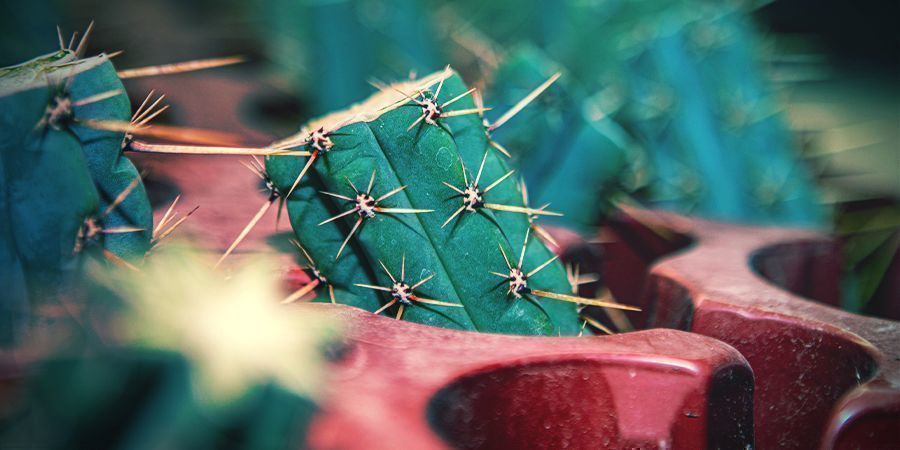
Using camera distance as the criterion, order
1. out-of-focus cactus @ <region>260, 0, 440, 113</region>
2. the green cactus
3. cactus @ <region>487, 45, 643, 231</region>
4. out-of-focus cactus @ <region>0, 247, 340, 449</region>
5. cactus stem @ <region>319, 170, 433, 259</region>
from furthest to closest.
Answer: out-of-focus cactus @ <region>260, 0, 440, 113</region>, cactus @ <region>487, 45, 643, 231</region>, cactus stem @ <region>319, 170, 433, 259</region>, the green cactus, out-of-focus cactus @ <region>0, 247, 340, 449</region>

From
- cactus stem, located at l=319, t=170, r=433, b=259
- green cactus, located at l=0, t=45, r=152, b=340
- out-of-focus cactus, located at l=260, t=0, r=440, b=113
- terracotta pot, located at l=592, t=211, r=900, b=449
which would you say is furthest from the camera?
out-of-focus cactus, located at l=260, t=0, r=440, b=113

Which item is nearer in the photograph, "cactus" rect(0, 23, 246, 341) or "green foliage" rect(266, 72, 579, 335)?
"cactus" rect(0, 23, 246, 341)

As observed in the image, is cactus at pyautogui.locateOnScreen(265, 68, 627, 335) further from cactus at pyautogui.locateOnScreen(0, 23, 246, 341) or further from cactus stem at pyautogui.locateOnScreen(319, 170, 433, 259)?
cactus at pyautogui.locateOnScreen(0, 23, 246, 341)

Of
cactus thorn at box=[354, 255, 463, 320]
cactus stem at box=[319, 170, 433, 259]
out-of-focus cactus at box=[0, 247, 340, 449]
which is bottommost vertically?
cactus thorn at box=[354, 255, 463, 320]

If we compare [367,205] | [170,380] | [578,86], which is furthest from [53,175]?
[578,86]

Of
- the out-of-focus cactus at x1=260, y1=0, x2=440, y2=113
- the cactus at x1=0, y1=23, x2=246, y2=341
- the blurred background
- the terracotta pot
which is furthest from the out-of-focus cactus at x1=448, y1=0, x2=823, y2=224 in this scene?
the cactus at x1=0, y1=23, x2=246, y2=341

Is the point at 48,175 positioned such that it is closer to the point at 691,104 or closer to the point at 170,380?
the point at 170,380

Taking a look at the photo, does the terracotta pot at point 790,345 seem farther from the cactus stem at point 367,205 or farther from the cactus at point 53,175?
the cactus at point 53,175
